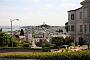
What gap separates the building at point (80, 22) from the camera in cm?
5597

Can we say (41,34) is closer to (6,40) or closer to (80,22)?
(80,22)

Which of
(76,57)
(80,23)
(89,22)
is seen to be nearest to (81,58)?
→ (76,57)

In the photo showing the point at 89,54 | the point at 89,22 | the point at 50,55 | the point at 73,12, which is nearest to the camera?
the point at 89,54

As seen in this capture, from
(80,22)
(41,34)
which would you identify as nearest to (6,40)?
(80,22)

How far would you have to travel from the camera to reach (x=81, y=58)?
23406mm

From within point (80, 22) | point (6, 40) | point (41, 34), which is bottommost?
point (6, 40)

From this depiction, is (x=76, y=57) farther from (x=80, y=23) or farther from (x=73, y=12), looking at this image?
(x=73, y=12)

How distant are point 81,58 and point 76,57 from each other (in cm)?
43

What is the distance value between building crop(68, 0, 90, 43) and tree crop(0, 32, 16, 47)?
→ 1328 cm

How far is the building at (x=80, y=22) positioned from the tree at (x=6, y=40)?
43.6 feet

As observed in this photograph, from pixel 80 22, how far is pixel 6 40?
49.7 feet

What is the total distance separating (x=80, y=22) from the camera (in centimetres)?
6028

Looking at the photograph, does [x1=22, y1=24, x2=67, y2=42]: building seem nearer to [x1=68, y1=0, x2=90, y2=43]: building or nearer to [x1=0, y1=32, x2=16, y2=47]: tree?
[x1=68, y1=0, x2=90, y2=43]: building

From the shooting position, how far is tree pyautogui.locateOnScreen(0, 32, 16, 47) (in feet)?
187
